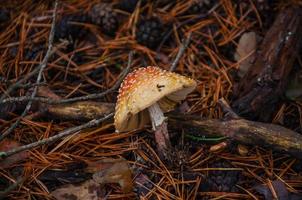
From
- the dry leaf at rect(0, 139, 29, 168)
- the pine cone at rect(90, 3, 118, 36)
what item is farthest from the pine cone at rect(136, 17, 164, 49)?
the dry leaf at rect(0, 139, 29, 168)

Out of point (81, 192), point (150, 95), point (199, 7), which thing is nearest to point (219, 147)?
point (150, 95)

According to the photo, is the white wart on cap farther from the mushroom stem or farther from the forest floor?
the forest floor

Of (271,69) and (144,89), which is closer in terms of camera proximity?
(144,89)

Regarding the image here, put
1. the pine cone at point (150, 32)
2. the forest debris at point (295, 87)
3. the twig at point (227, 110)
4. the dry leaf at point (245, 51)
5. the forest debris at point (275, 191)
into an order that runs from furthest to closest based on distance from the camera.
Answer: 1. the pine cone at point (150, 32)
2. the dry leaf at point (245, 51)
3. the forest debris at point (295, 87)
4. the twig at point (227, 110)
5. the forest debris at point (275, 191)

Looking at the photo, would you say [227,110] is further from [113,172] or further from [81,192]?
[81,192]

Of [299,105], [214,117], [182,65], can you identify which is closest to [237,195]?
[214,117]

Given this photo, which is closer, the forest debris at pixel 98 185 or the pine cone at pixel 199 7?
the forest debris at pixel 98 185

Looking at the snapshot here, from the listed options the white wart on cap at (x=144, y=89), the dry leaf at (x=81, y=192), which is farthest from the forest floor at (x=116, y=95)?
the white wart on cap at (x=144, y=89)

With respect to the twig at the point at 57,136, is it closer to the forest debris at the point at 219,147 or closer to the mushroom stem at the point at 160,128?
the mushroom stem at the point at 160,128
